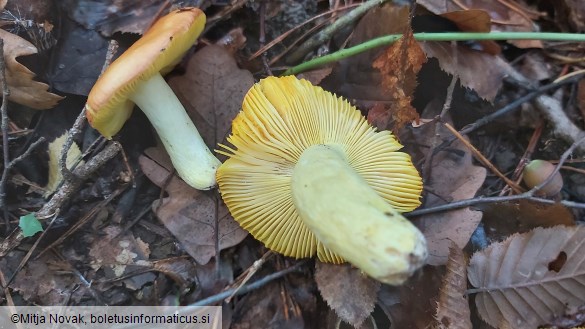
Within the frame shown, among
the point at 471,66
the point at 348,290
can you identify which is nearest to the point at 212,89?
the point at 348,290

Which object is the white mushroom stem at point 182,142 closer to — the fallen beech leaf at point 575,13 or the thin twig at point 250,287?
the thin twig at point 250,287

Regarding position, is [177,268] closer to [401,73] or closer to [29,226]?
[29,226]

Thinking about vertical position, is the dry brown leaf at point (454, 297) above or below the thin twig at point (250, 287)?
below

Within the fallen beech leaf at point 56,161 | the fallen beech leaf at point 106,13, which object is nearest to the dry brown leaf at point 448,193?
the fallen beech leaf at point 106,13

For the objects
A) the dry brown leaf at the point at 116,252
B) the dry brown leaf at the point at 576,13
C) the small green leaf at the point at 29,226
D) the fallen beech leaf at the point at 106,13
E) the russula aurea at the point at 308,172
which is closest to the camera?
the russula aurea at the point at 308,172

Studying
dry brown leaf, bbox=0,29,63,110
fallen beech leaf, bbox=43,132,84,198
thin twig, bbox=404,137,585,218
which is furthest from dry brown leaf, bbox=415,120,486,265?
dry brown leaf, bbox=0,29,63,110

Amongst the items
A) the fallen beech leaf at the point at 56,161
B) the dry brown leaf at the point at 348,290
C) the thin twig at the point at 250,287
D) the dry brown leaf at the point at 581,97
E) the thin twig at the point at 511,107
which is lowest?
the dry brown leaf at the point at 348,290

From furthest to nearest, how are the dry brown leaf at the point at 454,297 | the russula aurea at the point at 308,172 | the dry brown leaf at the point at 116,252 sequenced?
the dry brown leaf at the point at 116,252 < the dry brown leaf at the point at 454,297 < the russula aurea at the point at 308,172
